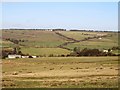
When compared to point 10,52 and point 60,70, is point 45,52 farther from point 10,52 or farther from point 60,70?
point 60,70

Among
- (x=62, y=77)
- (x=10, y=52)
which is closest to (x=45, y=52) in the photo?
(x=10, y=52)

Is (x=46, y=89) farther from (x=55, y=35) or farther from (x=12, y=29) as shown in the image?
(x=12, y=29)

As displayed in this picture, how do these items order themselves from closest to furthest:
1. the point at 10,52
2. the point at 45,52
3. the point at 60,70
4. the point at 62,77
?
1. the point at 62,77
2. the point at 60,70
3. the point at 10,52
4. the point at 45,52

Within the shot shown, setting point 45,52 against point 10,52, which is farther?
point 45,52

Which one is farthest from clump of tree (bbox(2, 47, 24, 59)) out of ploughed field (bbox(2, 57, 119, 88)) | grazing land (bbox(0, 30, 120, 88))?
ploughed field (bbox(2, 57, 119, 88))

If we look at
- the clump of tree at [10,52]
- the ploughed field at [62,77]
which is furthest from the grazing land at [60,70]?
the clump of tree at [10,52]

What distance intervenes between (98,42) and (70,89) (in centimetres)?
10773

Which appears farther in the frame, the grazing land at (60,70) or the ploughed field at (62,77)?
the grazing land at (60,70)

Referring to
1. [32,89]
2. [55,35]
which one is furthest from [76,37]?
[32,89]

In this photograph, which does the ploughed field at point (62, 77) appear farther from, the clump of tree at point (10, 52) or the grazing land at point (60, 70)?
the clump of tree at point (10, 52)

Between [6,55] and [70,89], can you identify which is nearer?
[70,89]

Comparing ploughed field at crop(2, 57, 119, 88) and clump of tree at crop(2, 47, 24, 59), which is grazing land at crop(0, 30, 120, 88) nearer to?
ploughed field at crop(2, 57, 119, 88)

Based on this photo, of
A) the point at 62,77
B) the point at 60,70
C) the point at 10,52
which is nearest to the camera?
the point at 62,77

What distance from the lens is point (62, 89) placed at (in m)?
30.2
